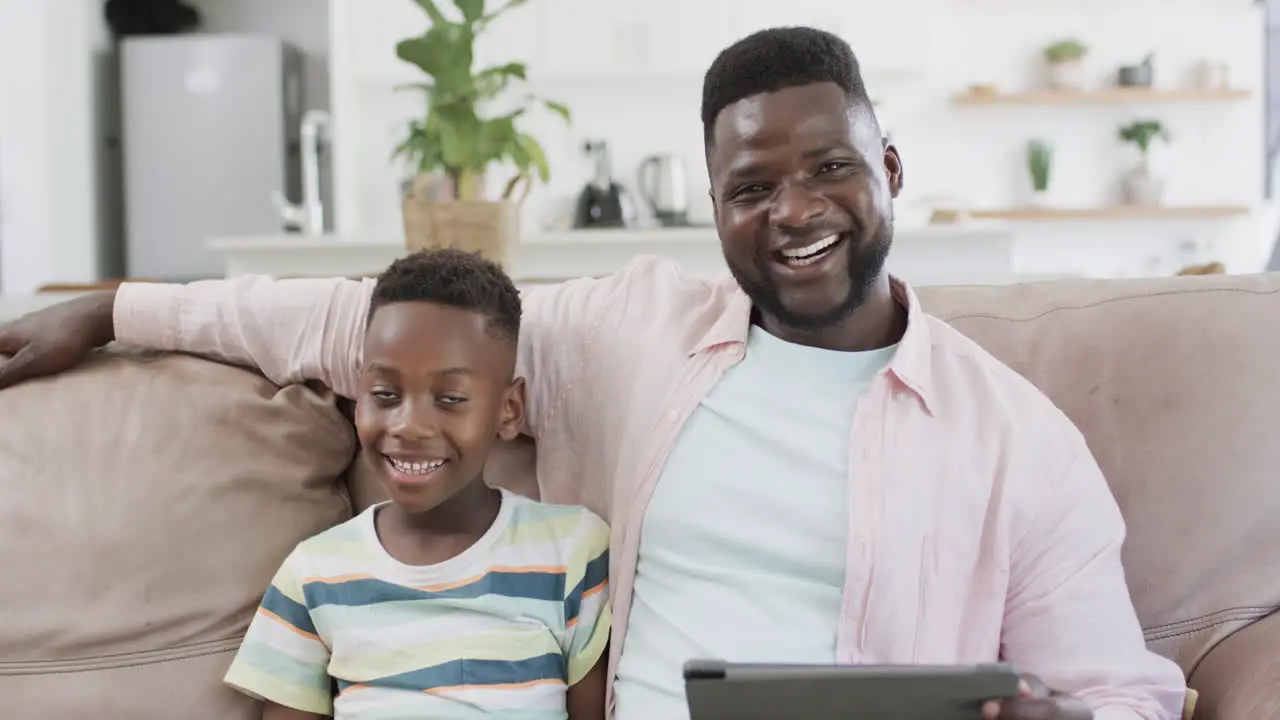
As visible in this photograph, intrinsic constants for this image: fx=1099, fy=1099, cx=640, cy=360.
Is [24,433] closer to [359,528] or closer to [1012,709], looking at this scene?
[359,528]

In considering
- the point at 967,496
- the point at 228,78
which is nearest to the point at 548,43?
the point at 228,78

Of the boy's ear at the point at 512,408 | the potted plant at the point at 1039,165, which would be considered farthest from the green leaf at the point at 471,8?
the potted plant at the point at 1039,165

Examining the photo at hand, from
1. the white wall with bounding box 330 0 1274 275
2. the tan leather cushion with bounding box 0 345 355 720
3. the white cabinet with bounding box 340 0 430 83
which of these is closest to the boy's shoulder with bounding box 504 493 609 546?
the tan leather cushion with bounding box 0 345 355 720

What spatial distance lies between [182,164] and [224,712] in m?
4.35

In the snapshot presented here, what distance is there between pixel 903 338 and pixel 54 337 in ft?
3.15

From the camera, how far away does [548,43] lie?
487cm

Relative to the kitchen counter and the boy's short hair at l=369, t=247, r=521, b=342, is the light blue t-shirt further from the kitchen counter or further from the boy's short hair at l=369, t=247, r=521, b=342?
the kitchen counter

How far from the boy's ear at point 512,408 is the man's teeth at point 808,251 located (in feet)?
1.05

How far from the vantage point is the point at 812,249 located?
1081 millimetres

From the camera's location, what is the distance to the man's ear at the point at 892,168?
3.80ft

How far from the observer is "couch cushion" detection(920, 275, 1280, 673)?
1.20 metres

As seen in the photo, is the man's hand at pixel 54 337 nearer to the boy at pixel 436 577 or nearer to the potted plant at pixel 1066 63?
the boy at pixel 436 577

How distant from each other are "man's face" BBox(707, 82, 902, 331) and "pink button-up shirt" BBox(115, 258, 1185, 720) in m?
0.09

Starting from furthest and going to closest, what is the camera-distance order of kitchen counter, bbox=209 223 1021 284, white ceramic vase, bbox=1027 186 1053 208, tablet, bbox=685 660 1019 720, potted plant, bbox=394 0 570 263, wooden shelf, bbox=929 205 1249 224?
white ceramic vase, bbox=1027 186 1053 208, wooden shelf, bbox=929 205 1249 224, kitchen counter, bbox=209 223 1021 284, potted plant, bbox=394 0 570 263, tablet, bbox=685 660 1019 720
